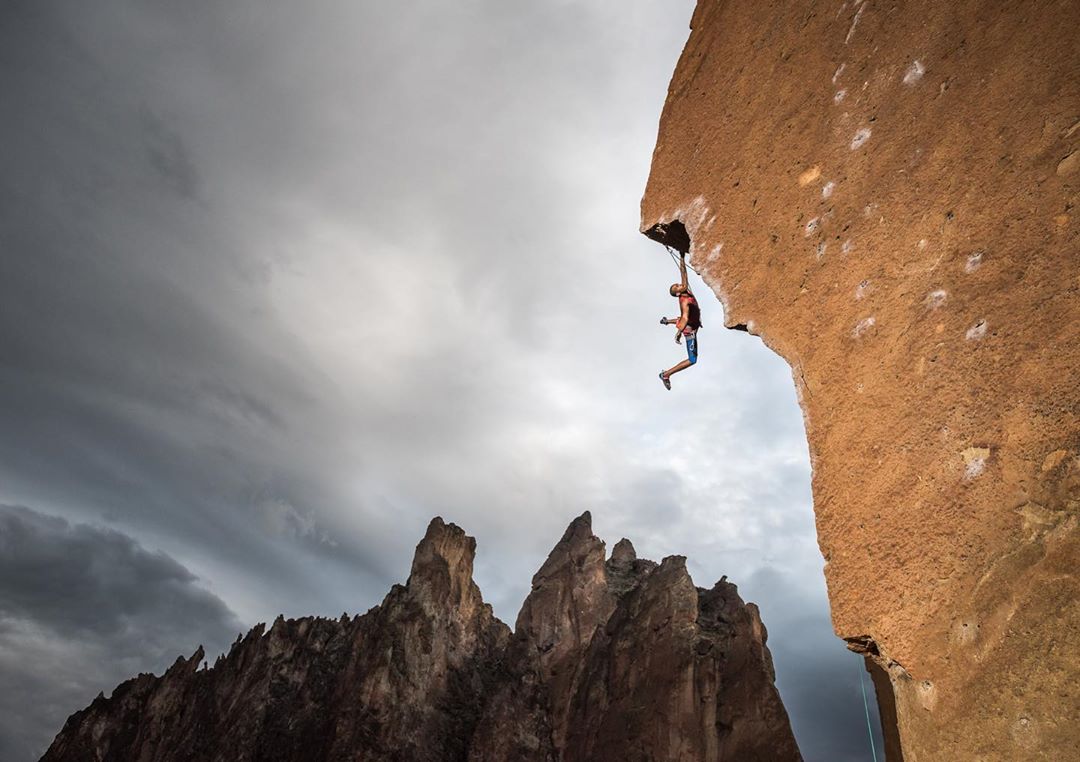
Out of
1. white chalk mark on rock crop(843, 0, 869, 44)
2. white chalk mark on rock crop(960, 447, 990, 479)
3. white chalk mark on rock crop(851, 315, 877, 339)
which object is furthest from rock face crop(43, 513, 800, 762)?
white chalk mark on rock crop(843, 0, 869, 44)

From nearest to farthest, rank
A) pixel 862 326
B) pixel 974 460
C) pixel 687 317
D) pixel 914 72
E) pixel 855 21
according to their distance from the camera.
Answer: pixel 974 460 < pixel 862 326 < pixel 914 72 < pixel 855 21 < pixel 687 317

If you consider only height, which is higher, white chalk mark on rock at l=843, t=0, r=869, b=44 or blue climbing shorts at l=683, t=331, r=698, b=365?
blue climbing shorts at l=683, t=331, r=698, b=365

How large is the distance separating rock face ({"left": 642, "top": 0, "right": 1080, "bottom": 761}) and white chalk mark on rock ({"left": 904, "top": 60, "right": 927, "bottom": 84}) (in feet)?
0.04

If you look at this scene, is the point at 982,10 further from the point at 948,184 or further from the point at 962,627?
the point at 962,627

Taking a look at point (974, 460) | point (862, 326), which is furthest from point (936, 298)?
point (974, 460)

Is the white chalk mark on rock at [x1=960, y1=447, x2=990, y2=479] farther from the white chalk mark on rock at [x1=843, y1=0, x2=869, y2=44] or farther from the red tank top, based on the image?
the red tank top

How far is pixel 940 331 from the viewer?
2498 millimetres

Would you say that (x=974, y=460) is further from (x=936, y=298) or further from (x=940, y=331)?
(x=936, y=298)

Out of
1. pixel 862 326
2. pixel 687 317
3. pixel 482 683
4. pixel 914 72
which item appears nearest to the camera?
pixel 862 326

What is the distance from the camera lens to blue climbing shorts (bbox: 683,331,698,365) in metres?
6.24

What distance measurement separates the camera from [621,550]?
155ft

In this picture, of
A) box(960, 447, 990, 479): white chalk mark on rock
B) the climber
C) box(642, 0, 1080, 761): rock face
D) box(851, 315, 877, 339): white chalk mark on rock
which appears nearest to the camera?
box(642, 0, 1080, 761): rock face

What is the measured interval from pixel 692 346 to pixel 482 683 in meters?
41.8

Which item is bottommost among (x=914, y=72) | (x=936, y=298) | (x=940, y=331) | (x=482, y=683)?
(x=940, y=331)
